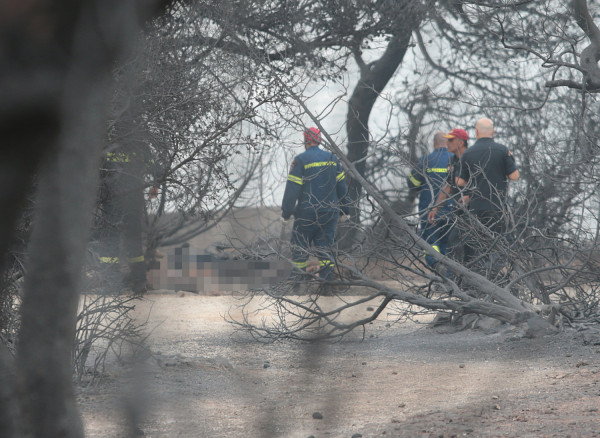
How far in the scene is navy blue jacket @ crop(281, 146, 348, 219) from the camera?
842 centimetres

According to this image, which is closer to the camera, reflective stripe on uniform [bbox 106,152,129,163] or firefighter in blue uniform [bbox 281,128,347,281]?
reflective stripe on uniform [bbox 106,152,129,163]

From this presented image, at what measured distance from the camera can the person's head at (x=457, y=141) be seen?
8852mm

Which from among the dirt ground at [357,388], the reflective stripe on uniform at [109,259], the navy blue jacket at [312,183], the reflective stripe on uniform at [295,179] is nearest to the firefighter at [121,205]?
the reflective stripe on uniform at [109,259]

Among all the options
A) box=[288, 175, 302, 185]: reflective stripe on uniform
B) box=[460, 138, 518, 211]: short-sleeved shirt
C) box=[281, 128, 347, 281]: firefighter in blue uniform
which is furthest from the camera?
box=[288, 175, 302, 185]: reflective stripe on uniform

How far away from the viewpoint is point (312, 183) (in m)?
8.93

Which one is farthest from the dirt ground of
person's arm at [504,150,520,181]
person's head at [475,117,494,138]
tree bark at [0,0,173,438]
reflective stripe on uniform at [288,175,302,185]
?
reflective stripe on uniform at [288,175,302,185]

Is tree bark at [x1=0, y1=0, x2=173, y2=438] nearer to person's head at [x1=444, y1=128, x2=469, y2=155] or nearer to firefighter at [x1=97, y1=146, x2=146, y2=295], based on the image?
firefighter at [x1=97, y1=146, x2=146, y2=295]

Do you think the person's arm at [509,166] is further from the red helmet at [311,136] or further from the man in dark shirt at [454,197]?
the red helmet at [311,136]

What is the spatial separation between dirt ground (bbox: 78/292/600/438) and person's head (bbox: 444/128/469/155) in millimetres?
2458

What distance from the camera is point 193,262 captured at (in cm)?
686

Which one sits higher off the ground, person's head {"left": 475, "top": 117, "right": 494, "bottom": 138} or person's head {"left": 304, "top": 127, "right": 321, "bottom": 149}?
person's head {"left": 475, "top": 117, "right": 494, "bottom": 138}

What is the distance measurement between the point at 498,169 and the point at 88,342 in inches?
189

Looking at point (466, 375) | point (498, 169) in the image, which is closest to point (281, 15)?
point (498, 169)

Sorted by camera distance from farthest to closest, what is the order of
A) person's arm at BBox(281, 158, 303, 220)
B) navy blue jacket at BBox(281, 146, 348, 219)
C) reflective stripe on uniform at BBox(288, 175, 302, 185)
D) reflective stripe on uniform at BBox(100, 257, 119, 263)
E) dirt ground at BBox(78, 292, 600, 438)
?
1. person's arm at BBox(281, 158, 303, 220)
2. reflective stripe on uniform at BBox(288, 175, 302, 185)
3. navy blue jacket at BBox(281, 146, 348, 219)
4. reflective stripe on uniform at BBox(100, 257, 119, 263)
5. dirt ground at BBox(78, 292, 600, 438)
